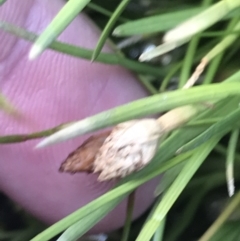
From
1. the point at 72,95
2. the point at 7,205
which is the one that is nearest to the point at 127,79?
the point at 72,95

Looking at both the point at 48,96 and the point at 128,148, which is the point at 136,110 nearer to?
the point at 128,148

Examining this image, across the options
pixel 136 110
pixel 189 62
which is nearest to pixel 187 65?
pixel 189 62

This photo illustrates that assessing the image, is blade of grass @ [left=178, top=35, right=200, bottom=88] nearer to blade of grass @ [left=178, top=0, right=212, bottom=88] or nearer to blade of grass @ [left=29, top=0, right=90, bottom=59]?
blade of grass @ [left=178, top=0, right=212, bottom=88]

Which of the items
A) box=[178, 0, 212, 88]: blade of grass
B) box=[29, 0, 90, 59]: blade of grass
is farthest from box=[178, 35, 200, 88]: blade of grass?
box=[29, 0, 90, 59]: blade of grass

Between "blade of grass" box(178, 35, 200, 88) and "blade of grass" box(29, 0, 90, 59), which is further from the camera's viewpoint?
"blade of grass" box(178, 35, 200, 88)

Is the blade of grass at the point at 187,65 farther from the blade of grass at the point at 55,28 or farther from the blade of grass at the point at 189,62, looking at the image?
the blade of grass at the point at 55,28

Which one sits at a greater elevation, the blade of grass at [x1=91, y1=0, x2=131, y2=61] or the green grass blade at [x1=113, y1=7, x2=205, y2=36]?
the blade of grass at [x1=91, y1=0, x2=131, y2=61]
